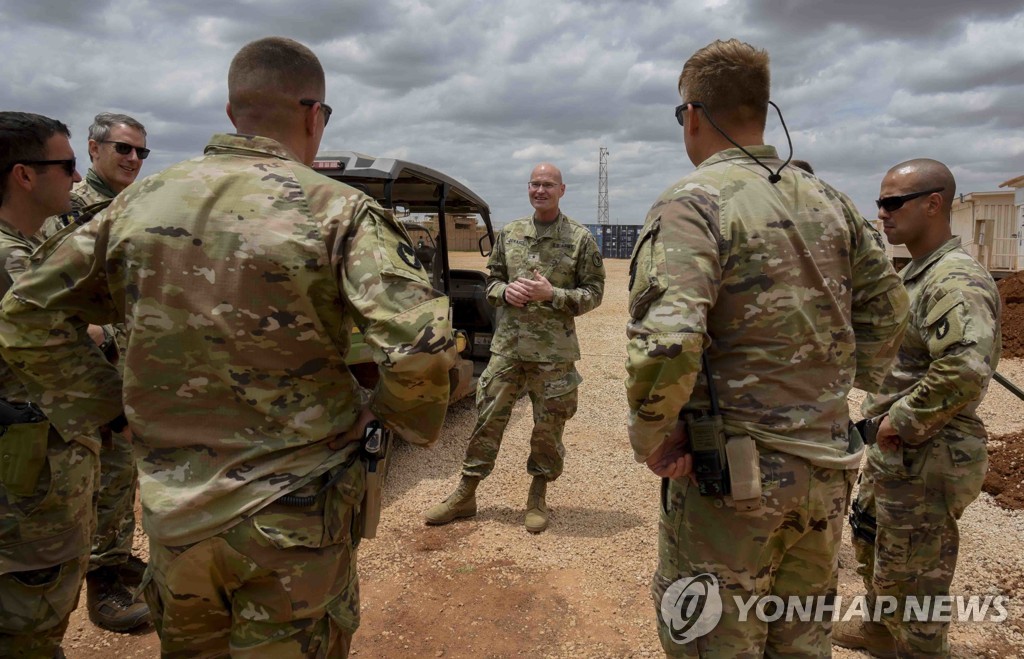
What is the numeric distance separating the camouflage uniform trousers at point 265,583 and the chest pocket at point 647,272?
2.80ft

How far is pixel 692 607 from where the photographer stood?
1.88m

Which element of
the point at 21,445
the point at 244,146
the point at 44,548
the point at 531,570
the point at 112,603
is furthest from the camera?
the point at 531,570

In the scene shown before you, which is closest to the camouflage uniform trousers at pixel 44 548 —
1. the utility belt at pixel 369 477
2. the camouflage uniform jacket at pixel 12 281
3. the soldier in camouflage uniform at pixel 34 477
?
the soldier in camouflage uniform at pixel 34 477

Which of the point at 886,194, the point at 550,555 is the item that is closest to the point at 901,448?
the point at 886,194

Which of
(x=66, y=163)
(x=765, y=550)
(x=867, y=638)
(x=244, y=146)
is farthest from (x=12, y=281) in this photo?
(x=867, y=638)

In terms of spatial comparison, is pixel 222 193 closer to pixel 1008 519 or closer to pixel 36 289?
pixel 36 289

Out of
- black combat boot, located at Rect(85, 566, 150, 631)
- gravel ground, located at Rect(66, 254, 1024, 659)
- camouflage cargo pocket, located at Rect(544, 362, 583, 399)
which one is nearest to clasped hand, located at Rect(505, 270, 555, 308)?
camouflage cargo pocket, located at Rect(544, 362, 583, 399)

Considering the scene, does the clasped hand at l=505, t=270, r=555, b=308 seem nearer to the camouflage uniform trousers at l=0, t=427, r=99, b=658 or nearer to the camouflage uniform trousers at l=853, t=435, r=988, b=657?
the camouflage uniform trousers at l=853, t=435, r=988, b=657

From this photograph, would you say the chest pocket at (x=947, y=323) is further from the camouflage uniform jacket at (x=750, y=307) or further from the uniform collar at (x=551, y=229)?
the uniform collar at (x=551, y=229)

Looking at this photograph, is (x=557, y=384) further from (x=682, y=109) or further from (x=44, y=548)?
(x=44, y=548)

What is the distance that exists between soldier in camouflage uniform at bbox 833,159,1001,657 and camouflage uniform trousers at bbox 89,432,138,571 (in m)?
3.47

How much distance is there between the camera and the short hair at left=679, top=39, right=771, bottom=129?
6.43ft

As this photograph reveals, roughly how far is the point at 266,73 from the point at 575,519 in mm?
3483

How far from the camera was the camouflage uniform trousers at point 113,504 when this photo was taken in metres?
3.27
